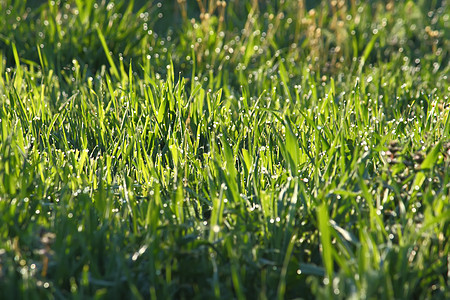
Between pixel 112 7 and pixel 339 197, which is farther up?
pixel 112 7

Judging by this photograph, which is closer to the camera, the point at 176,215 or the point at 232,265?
the point at 232,265

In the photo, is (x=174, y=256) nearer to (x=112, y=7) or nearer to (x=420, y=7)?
(x=112, y=7)

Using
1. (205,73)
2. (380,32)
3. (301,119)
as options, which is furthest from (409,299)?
(380,32)

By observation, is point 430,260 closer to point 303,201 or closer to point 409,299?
point 409,299

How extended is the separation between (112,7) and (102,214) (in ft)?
8.11

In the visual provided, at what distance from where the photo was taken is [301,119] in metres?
2.47

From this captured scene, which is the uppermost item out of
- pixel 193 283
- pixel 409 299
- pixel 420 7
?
pixel 420 7

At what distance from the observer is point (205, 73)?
329 cm

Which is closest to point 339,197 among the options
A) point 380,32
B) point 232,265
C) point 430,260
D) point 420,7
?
point 430,260

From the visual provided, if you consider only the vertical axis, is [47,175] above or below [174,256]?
above

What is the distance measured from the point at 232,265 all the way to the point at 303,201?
15.7 inches

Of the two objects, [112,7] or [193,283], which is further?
[112,7]

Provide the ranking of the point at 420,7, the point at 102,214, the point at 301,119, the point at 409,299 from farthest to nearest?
the point at 420,7 → the point at 301,119 → the point at 102,214 → the point at 409,299

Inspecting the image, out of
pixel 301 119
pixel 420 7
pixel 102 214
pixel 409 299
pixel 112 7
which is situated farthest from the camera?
pixel 420 7
